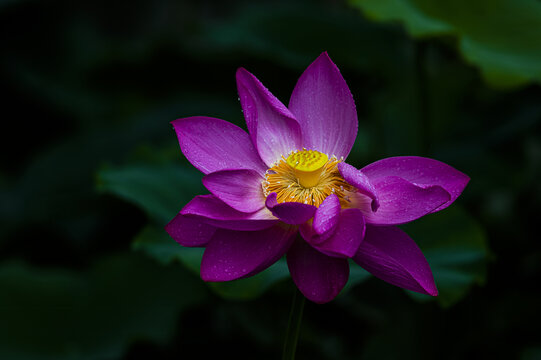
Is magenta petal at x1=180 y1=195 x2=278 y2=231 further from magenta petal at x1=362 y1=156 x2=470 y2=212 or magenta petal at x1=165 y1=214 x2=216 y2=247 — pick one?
magenta petal at x1=362 y1=156 x2=470 y2=212

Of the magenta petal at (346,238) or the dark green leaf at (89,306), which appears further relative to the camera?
the dark green leaf at (89,306)

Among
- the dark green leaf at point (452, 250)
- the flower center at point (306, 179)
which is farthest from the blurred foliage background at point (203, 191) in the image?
the flower center at point (306, 179)

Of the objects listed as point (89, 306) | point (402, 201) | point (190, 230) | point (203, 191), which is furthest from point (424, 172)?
point (89, 306)

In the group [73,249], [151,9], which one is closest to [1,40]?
[151,9]

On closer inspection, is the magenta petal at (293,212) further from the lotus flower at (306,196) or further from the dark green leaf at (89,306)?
the dark green leaf at (89,306)

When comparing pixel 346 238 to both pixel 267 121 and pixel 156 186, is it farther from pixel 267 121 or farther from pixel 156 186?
pixel 156 186

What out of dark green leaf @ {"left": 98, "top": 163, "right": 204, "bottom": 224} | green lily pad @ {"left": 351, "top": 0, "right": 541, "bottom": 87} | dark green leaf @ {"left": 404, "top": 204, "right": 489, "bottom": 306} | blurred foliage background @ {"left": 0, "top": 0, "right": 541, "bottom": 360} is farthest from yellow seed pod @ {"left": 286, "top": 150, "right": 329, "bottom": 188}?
green lily pad @ {"left": 351, "top": 0, "right": 541, "bottom": 87}

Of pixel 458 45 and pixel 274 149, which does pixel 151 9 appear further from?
pixel 274 149
